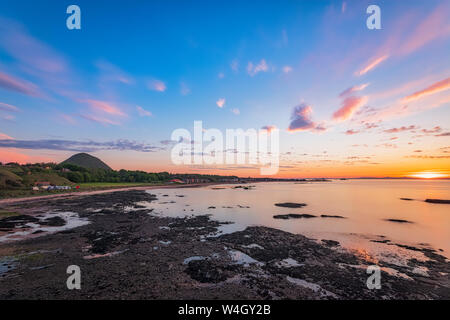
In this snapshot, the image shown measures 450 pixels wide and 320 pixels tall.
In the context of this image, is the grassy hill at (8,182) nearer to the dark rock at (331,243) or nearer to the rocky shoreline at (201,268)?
the rocky shoreline at (201,268)

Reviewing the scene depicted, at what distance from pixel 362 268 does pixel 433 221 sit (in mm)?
29337

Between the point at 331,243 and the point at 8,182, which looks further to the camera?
the point at 8,182

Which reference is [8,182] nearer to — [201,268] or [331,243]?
[201,268]

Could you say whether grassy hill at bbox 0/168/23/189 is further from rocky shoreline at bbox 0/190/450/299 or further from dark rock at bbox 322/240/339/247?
dark rock at bbox 322/240/339/247

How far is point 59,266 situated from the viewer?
423 inches

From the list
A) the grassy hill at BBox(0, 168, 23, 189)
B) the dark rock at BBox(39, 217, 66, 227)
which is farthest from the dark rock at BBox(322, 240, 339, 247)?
the grassy hill at BBox(0, 168, 23, 189)

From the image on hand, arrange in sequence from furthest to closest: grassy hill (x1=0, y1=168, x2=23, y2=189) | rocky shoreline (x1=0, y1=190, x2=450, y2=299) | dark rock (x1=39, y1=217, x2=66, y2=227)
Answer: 1. grassy hill (x1=0, y1=168, x2=23, y2=189)
2. dark rock (x1=39, y1=217, x2=66, y2=227)
3. rocky shoreline (x1=0, y1=190, x2=450, y2=299)

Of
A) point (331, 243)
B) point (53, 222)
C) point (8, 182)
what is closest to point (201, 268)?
point (331, 243)

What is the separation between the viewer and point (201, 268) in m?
11.0

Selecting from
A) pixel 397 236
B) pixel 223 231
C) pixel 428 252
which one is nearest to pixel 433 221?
pixel 397 236

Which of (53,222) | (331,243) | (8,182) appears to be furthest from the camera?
(8,182)

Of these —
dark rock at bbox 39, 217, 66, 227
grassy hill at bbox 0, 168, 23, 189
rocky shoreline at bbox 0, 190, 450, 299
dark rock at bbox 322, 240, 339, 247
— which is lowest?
dark rock at bbox 322, 240, 339, 247

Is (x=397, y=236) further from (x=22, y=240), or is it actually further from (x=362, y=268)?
(x=22, y=240)

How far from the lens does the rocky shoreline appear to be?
337 inches
